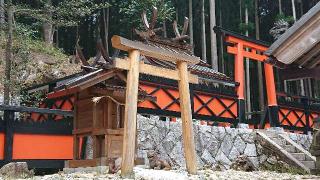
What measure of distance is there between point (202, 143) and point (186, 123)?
4187mm

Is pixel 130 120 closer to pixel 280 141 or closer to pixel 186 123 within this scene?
pixel 186 123

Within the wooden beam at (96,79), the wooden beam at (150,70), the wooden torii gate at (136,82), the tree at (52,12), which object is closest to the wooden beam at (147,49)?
the wooden torii gate at (136,82)

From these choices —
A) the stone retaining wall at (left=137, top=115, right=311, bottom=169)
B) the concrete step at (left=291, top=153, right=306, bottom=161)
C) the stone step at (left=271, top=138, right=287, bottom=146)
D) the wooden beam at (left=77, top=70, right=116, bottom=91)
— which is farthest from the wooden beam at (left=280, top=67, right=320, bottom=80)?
the stone step at (left=271, top=138, right=287, bottom=146)

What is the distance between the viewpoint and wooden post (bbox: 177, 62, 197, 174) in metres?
7.70

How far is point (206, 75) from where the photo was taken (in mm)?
13156

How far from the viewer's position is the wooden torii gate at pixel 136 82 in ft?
22.0

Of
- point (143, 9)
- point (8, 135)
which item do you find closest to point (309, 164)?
point (8, 135)

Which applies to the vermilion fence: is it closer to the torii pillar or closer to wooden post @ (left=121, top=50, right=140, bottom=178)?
wooden post @ (left=121, top=50, right=140, bottom=178)

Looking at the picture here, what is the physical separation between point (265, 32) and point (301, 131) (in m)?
13.0

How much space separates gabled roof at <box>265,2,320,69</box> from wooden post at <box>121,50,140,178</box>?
2.66 m

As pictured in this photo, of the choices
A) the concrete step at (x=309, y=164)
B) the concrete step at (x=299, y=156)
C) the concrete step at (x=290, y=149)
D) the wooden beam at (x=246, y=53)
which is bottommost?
the concrete step at (x=309, y=164)

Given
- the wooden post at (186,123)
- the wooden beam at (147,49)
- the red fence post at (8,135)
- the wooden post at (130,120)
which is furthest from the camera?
the red fence post at (8,135)

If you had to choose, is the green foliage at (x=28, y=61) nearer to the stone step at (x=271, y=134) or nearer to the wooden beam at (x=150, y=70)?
the wooden beam at (x=150, y=70)

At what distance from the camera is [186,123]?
7812mm
